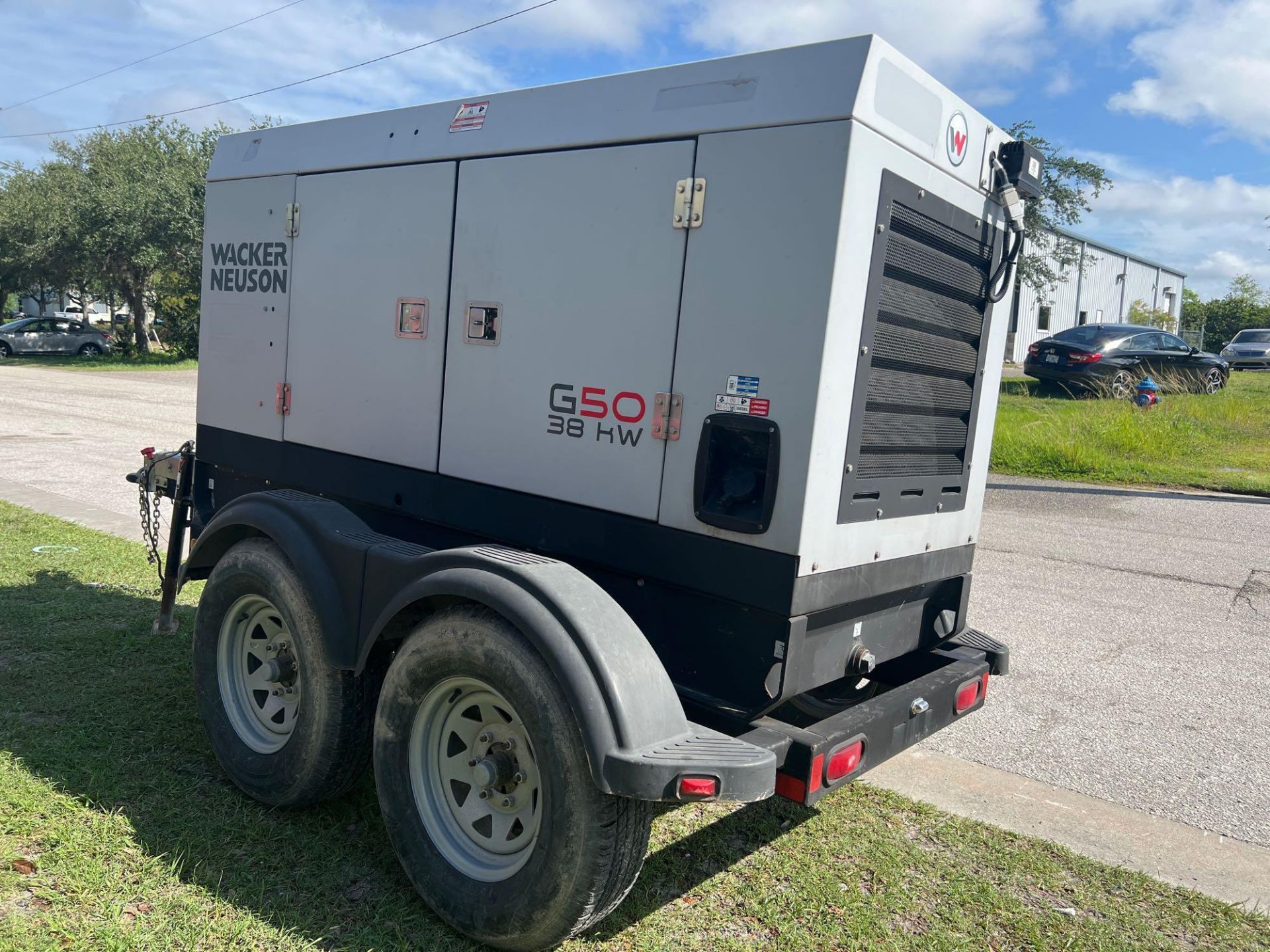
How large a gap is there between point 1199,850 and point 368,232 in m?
4.06

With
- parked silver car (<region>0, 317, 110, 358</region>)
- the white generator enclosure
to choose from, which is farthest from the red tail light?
parked silver car (<region>0, 317, 110, 358</region>)

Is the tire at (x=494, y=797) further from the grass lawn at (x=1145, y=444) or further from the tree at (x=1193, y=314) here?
the tree at (x=1193, y=314)

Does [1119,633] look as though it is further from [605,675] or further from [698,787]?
[605,675]

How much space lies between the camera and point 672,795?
2.51 m

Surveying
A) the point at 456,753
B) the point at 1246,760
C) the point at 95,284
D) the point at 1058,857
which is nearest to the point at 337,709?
the point at 456,753

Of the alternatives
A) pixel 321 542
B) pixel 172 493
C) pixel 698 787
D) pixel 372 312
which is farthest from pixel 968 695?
pixel 172 493

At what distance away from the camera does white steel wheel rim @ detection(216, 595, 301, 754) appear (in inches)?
146

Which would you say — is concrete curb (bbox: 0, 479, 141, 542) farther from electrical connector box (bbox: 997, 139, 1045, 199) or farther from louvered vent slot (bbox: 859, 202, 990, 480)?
electrical connector box (bbox: 997, 139, 1045, 199)

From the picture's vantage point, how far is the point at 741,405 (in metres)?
2.93

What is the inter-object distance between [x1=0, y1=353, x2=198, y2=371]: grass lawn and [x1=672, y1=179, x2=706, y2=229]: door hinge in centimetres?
3254

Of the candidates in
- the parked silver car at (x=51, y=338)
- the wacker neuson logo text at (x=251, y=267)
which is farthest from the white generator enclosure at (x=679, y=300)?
the parked silver car at (x=51, y=338)

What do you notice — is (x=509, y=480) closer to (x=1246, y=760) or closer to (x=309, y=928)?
(x=309, y=928)

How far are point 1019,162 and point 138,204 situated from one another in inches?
1355

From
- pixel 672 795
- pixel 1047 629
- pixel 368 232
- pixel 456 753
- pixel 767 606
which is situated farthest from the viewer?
pixel 1047 629
